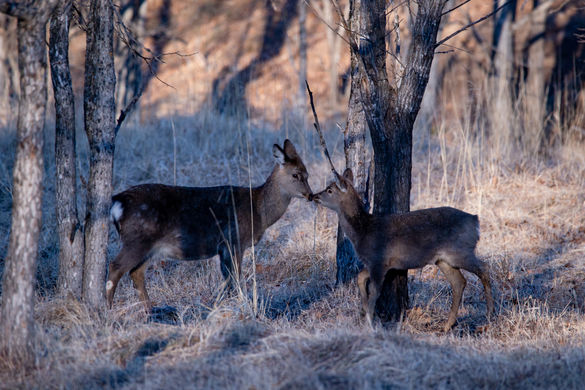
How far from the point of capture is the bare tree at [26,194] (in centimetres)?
480

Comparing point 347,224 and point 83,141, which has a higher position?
point 83,141

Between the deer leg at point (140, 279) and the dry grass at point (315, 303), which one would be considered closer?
the dry grass at point (315, 303)

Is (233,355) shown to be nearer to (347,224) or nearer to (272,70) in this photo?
(347,224)

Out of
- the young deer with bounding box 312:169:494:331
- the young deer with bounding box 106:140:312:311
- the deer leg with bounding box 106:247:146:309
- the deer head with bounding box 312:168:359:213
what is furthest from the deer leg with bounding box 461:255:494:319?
the deer leg with bounding box 106:247:146:309

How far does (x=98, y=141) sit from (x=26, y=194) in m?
1.68

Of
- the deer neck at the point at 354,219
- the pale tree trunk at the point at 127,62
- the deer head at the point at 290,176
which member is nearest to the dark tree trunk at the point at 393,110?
the deer neck at the point at 354,219

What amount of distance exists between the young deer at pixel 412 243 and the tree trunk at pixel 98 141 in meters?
2.50

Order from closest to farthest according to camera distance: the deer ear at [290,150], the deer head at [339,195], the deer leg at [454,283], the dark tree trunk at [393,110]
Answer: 1. the dark tree trunk at [393,110]
2. the deer leg at [454,283]
3. the deer head at [339,195]
4. the deer ear at [290,150]

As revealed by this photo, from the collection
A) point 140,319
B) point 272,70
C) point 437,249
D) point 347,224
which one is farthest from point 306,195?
point 272,70

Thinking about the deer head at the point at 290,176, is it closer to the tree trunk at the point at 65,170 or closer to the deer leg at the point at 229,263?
the deer leg at the point at 229,263

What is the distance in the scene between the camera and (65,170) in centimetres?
700

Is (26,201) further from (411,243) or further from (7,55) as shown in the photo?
(7,55)

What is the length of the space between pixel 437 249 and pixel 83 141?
887 cm

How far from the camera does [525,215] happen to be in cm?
1144
